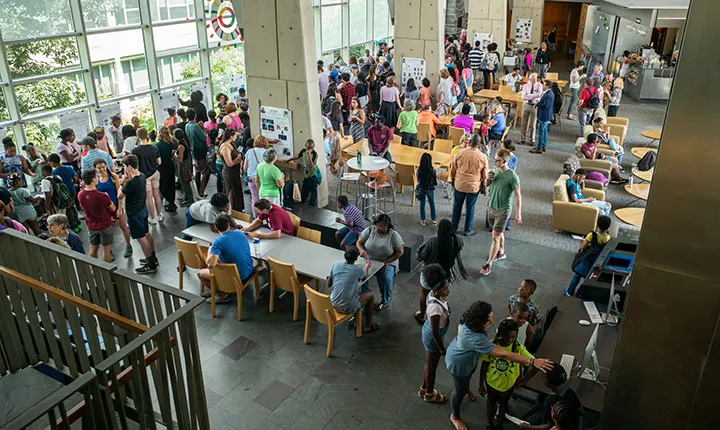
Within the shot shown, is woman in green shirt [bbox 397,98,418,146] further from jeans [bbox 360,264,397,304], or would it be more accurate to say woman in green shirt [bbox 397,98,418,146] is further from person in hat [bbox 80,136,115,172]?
person in hat [bbox 80,136,115,172]

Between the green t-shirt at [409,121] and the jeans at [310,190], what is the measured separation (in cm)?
279

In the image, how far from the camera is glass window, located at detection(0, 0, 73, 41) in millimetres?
8812

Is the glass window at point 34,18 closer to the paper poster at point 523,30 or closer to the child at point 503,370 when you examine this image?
the child at point 503,370

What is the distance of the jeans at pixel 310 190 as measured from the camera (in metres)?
8.83

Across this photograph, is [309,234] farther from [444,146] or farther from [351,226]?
[444,146]

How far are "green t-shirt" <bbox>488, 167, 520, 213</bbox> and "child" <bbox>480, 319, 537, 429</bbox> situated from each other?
3.02 m

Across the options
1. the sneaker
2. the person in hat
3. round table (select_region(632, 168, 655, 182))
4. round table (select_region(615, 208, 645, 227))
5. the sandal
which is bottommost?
the sandal

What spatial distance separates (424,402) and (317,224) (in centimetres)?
321

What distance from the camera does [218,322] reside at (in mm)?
6520

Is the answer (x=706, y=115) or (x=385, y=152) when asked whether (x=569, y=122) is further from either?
(x=706, y=115)

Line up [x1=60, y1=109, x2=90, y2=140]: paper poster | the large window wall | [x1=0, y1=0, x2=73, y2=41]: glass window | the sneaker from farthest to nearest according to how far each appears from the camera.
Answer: [x1=60, y1=109, x2=90, y2=140]: paper poster → the large window wall → [x1=0, y1=0, x2=73, y2=41]: glass window → the sneaker

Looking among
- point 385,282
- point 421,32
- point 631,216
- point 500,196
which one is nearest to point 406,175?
point 500,196

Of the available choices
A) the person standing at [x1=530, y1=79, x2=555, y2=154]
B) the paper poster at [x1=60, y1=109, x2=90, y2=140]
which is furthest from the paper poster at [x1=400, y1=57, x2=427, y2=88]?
the paper poster at [x1=60, y1=109, x2=90, y2=140]

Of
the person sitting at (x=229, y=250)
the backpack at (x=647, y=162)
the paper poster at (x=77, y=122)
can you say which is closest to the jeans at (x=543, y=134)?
the backpack at (x=647, y=162)
